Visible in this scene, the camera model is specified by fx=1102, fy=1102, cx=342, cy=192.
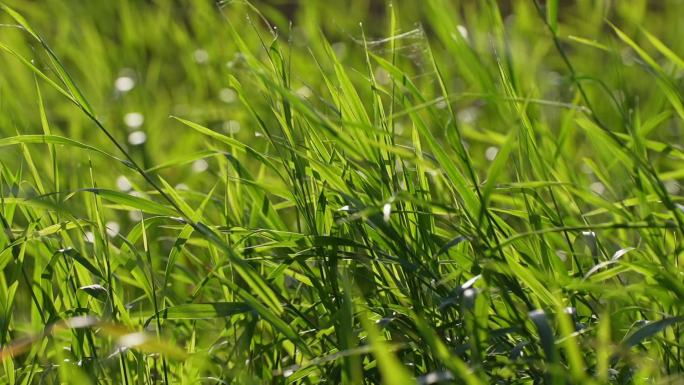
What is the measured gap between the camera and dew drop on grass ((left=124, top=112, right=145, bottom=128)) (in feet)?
8.39

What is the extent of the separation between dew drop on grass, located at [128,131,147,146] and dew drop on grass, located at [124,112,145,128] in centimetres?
5

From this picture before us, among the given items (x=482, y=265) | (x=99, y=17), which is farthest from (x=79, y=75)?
(x=482, y=265)

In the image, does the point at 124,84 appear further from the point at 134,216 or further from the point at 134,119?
the point at 134,216

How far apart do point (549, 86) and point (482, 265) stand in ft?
4.83

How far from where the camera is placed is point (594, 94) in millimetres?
2674

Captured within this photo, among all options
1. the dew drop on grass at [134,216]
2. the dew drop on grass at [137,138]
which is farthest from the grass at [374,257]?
the dew drop on grass at [137,138]

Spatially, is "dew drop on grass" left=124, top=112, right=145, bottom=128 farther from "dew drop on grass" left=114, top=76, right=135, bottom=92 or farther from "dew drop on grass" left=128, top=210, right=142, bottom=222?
"dew drop on grass" left=128, top=210, right=142, bottom=222

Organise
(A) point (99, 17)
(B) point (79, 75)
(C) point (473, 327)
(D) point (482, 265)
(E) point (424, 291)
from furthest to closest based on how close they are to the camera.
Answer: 1. (A) point (99, 17)
2. (B) point (79, 75)
3. (E) point (424, 291)
4. (D) point (482, 265)
5. (C) point (473, 327)

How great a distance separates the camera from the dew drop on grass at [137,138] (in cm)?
228

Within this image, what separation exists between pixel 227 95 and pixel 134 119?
0.32m

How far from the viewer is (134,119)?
2.60 metres

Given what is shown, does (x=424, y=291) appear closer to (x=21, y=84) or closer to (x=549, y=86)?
(x=549, y=86)

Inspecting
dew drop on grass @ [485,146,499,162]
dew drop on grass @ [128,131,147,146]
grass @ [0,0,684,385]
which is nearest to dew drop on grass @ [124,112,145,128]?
dew drop on grass @ [128,131,147,146]

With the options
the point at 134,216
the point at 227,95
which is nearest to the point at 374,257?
the point at 134,216
